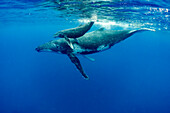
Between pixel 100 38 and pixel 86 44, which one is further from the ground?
pixel 100 38

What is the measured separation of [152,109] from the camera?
3114 centimetres

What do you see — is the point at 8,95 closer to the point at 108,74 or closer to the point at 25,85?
the point at 25,85

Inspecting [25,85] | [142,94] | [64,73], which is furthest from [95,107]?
[25,85]

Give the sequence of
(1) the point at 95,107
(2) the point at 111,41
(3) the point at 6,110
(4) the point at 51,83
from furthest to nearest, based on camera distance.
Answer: (4) the point at 51,83 → (3) the point at 6,110 → (1) the point at 95,107 → (2) the point at 111,41

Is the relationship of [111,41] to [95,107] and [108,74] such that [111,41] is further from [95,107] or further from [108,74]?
[108,74]

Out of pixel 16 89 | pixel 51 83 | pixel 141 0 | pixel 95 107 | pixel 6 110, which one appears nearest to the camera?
pixel 141 0

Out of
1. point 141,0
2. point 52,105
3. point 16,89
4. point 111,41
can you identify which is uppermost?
point 141,0

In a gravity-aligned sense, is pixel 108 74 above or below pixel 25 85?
above

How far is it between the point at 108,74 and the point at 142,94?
9736 millimetres

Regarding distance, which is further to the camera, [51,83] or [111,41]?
[51,83]

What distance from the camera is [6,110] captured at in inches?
1205

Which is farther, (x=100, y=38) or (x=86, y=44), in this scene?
(x=100, y=38)

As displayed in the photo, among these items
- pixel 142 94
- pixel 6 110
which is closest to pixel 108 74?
pixel 142 94

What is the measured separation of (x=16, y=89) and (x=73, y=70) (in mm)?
16759
